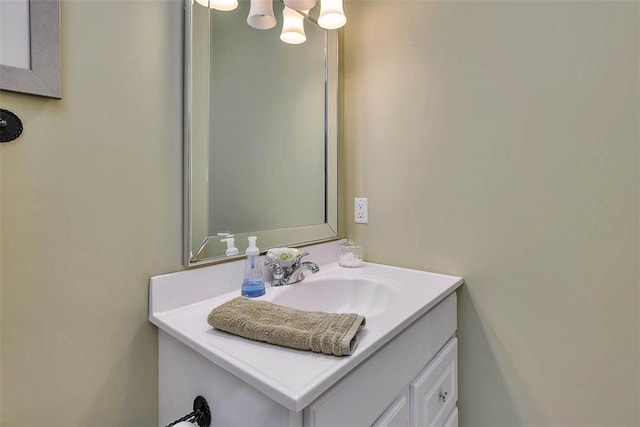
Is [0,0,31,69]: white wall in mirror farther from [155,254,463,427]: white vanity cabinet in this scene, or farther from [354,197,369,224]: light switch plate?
[354,197,369,224]: light switch plate

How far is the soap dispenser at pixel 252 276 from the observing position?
94 centimetres

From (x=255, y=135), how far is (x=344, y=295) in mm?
670

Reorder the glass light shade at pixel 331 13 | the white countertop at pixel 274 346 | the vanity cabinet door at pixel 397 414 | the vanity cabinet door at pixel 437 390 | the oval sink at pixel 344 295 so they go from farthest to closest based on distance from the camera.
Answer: the glass light shade at pixel 331 13 → the oval sink at pixel 344 295 → the vanity cabinet door at pixel 437 390 → the vanity cabinet door at pixel 397 414 → the white countertop at pixel 274 346

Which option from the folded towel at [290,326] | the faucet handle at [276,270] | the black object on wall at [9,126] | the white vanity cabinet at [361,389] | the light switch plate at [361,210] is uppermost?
the black object on wall at [9,126]

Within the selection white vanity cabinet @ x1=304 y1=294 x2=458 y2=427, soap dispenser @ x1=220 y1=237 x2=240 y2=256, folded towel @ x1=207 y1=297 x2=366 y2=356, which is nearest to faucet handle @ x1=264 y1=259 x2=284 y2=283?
soap dispenser @ x1=220 y1=237 x2=240 y2=256

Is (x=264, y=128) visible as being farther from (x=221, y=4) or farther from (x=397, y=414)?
(x=397, y=414)

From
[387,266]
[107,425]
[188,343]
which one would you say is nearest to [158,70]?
[188,343]

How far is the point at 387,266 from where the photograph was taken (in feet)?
4.39

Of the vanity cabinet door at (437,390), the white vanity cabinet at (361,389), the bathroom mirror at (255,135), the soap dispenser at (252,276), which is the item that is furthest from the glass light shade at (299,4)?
the vanity cabinet door at (437,390)

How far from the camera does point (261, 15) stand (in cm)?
112

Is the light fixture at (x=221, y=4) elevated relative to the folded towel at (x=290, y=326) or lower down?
elevated

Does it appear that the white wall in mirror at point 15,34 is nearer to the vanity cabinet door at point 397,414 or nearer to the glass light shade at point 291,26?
the glass light shade at point 291,26

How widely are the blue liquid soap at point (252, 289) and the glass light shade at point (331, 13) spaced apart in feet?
3.30

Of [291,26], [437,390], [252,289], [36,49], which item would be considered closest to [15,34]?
[36,49]
